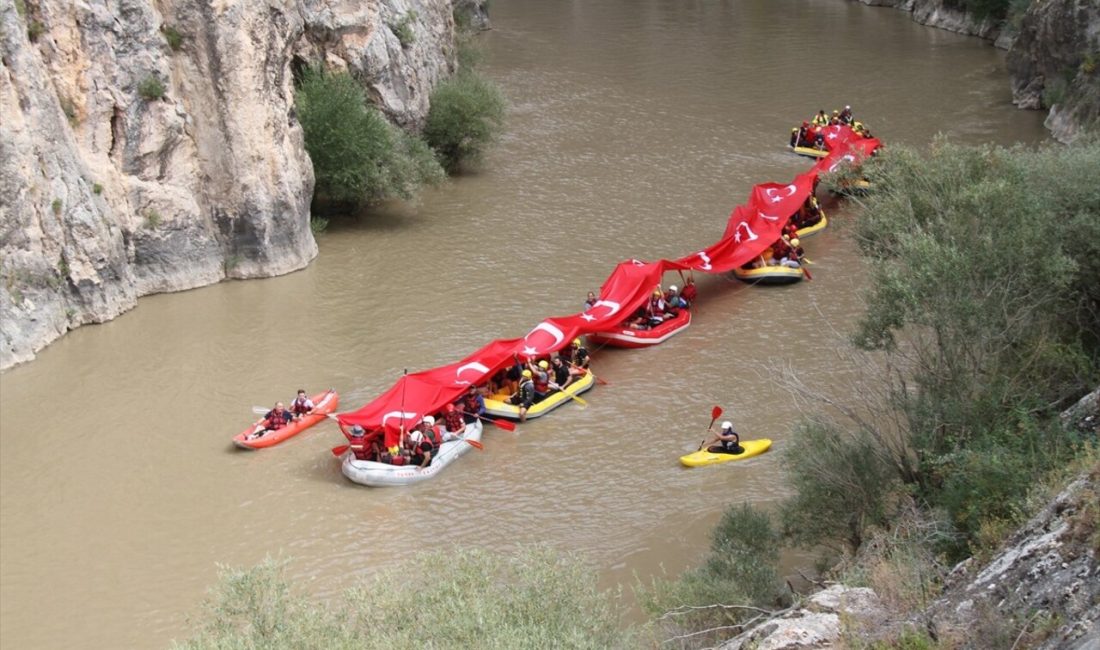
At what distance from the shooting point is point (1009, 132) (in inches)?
1549

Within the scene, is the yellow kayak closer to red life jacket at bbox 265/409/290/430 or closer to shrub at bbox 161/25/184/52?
red life jacket at bbox 265/409/290/430

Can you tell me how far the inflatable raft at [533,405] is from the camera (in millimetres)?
23203

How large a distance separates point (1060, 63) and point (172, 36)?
91.4 ft

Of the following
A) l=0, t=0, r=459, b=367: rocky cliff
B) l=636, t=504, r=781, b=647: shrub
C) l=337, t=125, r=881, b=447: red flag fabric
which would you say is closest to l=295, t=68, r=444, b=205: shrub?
l=0, t=0, r=459, b=367: rocky cliff

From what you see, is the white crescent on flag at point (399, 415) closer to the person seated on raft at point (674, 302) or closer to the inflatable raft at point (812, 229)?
the person seated on raft at point (674, 302)

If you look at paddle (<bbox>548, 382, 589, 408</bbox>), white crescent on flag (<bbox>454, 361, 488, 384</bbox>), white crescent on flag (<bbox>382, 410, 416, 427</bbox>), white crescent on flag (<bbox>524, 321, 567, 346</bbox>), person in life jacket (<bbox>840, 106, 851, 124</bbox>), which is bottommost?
paddle (<bbox>548, 382, 589, 408</bbox>)

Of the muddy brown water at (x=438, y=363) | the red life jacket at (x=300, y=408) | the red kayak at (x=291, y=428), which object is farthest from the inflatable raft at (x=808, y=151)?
the red life jacket at (x=300, y=408)

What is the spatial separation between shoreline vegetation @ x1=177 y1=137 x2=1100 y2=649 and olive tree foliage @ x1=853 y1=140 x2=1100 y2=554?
1.2 inches

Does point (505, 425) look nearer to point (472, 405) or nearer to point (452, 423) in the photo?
point (472, 405)

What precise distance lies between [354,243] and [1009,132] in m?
21.3

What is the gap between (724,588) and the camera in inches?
577

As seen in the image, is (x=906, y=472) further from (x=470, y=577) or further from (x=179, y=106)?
(x=179, y=106)

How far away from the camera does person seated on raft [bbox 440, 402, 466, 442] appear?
22266 millimetres

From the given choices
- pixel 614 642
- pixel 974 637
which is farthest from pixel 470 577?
pixel 974 637
